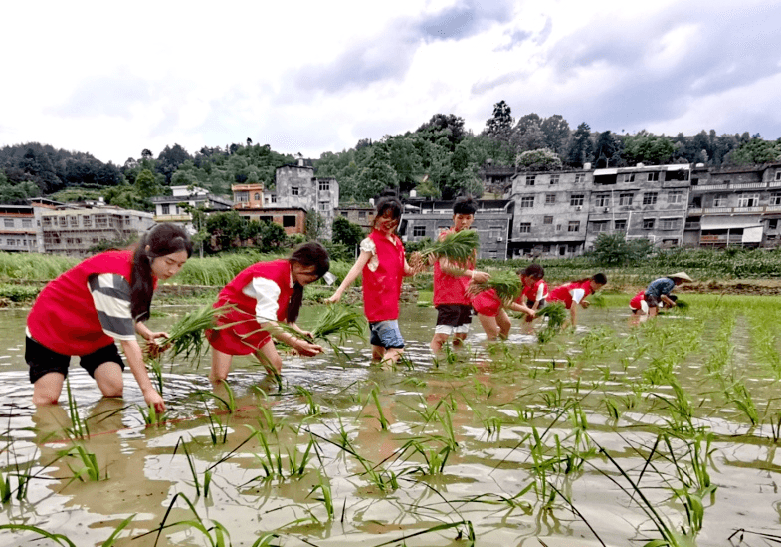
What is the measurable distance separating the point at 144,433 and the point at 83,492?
632mm

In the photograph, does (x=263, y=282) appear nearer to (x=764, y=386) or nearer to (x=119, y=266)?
(x=119, y=266)

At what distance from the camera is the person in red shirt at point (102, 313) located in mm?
2270

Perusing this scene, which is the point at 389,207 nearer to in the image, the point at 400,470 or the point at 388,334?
the point at 388,334

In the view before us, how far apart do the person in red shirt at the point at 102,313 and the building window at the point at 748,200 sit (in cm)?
4364

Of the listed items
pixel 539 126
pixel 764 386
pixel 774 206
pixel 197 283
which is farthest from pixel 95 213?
pixel 539 126

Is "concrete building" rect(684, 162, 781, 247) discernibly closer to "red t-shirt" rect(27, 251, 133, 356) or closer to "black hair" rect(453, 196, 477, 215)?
"black hair" rect(453, 196, 477, 215)

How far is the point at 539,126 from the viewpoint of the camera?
91.3 m

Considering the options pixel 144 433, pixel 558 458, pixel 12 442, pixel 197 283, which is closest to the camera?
pixel 558 458

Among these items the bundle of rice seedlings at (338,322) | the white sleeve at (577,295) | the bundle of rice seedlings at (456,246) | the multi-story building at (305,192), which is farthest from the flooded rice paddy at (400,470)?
the multi-story building at (305,192)

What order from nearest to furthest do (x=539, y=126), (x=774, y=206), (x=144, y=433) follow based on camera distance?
(x=144, y=433), (x=774, y=206), (x=539, y=126)

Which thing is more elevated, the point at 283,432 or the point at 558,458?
A: the point at 558,458

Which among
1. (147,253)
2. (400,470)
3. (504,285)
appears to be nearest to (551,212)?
(504,285)

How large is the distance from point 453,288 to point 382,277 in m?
0.93

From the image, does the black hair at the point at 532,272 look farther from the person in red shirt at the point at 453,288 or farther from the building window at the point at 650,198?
the building window at the point at 650,198
